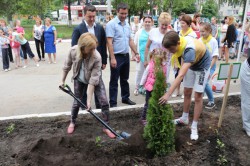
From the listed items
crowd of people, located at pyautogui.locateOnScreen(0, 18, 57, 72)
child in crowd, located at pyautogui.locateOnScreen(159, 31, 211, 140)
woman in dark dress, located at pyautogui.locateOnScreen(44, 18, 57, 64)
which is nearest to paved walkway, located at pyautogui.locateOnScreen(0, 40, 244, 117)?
crowd of people, located at pyautogui.locateOnScreen(0, 18, 57, 72)

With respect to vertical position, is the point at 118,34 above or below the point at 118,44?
above

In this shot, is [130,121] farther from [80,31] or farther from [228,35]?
[228,35]

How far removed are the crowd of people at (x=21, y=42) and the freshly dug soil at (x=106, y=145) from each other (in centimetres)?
545

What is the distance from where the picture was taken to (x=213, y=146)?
3652 millimetres

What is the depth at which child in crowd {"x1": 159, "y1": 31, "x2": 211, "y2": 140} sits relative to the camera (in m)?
3.27

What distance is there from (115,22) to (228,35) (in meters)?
7.04

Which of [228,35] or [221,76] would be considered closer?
Result: [221,76]

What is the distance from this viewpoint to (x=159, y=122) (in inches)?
124

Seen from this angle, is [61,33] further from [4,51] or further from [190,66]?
[190,66]

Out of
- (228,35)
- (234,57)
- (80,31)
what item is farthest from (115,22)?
(234,57)

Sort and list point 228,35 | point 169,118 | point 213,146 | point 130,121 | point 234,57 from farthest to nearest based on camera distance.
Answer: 1. point 234,57
2. point 228,35
3. point 130,121
4. point 213,146
5. point 169,118

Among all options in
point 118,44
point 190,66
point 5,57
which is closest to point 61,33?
point 5,57

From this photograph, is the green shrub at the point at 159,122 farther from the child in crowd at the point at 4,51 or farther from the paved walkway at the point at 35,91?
the child in crowd at the point at 4,51

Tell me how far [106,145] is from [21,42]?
23.6ft
